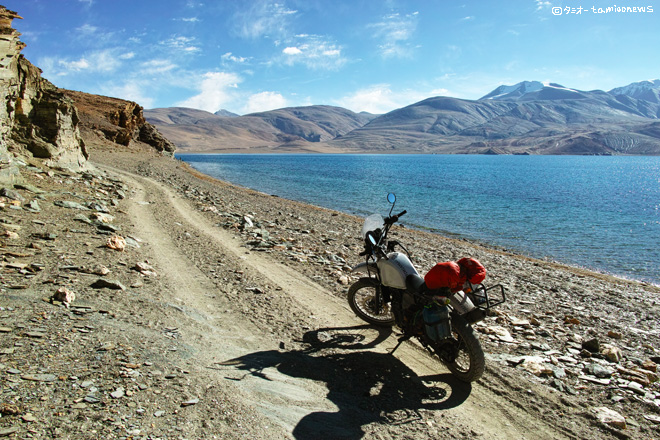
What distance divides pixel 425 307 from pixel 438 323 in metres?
0.29

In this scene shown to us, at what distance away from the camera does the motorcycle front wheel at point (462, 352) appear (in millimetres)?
5246

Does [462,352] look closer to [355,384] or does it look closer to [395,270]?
[395,270]

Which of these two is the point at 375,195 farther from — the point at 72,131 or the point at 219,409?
the point at 219,409

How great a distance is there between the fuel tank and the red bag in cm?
74

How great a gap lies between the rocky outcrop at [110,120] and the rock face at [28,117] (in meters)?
32.9

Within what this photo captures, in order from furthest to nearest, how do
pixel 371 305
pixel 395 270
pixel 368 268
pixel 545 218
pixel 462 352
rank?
pixel 545 218 → pixel 371 305 → pixel 368 268 → pixel 395 270 → pixel 462 352

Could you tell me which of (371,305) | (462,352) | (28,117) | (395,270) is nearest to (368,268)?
(371,305)

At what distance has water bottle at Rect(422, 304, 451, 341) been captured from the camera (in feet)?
17.5

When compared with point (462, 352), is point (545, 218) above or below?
above

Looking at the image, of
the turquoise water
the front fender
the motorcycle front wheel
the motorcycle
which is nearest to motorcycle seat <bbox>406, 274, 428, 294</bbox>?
the motorcycle

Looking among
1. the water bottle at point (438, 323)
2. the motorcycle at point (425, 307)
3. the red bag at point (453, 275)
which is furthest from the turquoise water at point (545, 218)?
the water bottle at point (438, 323)

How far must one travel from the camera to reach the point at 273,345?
610 cm

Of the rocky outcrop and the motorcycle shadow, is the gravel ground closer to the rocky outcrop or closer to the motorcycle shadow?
the motorcycle shadow

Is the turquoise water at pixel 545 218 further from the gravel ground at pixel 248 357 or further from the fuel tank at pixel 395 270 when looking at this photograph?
the fuel tank at pixel 395 270
